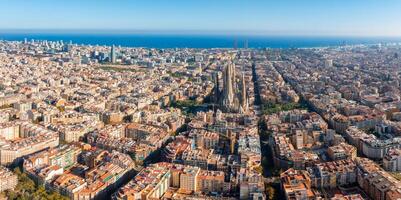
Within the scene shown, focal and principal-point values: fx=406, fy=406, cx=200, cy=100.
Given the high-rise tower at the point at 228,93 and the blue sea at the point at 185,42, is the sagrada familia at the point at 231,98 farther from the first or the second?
the blue sea at the point at 185,42

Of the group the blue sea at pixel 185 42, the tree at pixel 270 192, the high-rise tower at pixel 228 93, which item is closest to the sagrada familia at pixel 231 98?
the high-rise tower at pixel 228 93

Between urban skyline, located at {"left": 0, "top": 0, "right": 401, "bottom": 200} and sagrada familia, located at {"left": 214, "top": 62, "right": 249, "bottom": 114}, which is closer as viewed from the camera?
urban skyline, located at {"left": 0, "top": 0, "right": 401, "bottom": 200}

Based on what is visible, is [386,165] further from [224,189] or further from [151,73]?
[151,73]

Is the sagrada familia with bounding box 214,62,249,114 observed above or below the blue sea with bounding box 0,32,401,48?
below

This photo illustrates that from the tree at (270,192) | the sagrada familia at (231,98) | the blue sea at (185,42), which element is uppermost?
the blue sea at (185,42)

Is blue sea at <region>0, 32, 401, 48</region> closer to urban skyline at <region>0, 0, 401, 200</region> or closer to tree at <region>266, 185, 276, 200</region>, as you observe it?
urban skyline at <region>0, 0, 401, 200</region>

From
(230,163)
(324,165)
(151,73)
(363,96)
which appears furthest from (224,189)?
(151,73)

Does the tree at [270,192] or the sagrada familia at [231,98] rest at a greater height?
the sagrada familia at [231,98]

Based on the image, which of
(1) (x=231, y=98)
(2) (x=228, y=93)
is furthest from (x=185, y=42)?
(1) (x=231, y=98)

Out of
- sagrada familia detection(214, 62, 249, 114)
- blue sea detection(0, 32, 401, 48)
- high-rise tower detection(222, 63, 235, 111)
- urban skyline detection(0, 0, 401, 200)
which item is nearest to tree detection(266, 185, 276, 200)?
urban skyline detection(0, 0, 401, 200)

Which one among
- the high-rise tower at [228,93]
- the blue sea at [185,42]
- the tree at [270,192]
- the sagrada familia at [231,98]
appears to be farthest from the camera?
Answer: the blue sea at [185,42]

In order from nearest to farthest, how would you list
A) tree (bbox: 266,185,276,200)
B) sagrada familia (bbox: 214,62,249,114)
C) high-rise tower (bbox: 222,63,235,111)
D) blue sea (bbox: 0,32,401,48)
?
tree (bbox: 266,185,276,200) → sagrada familia (bbox: 214,62,249,114) → high-rise tower (bbox: 222,63,235,111) → blue sea (bbox: 0,32,401,48)

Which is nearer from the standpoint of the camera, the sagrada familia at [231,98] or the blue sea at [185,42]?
the sagrada familia at [231,98]
